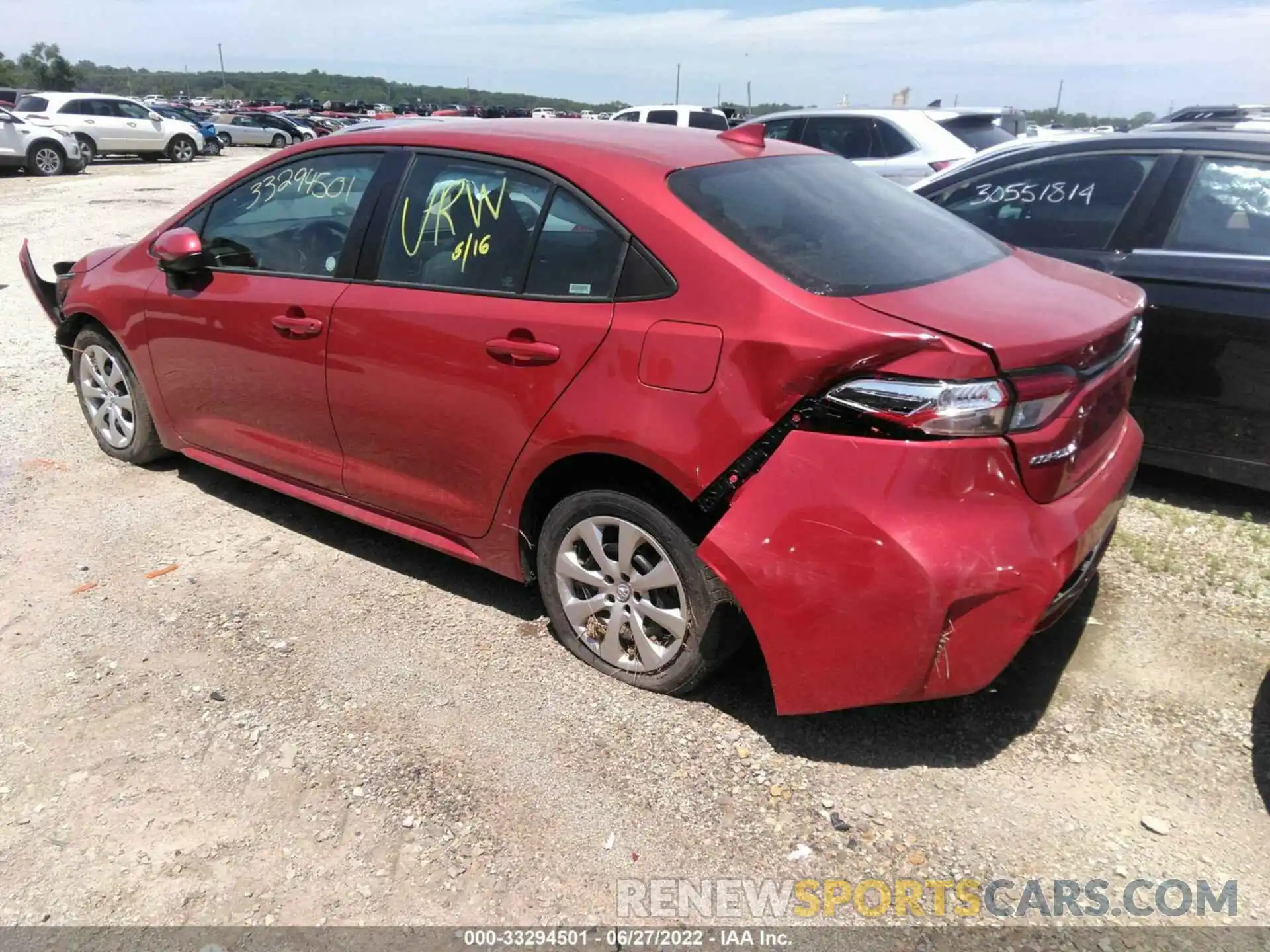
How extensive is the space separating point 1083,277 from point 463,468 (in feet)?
7.18

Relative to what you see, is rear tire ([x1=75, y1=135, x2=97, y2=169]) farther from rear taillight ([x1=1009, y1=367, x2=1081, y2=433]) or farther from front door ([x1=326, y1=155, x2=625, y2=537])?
rear taillight ([x1=1009, y1=367, x2=1081, y2=433])

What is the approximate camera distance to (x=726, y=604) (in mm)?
2797

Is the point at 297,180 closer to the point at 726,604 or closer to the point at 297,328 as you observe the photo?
the point at 297,328

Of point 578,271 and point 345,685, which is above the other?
point 578,271

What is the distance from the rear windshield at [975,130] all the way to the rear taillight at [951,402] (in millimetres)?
8398

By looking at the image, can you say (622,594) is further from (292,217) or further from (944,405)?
(292,217)

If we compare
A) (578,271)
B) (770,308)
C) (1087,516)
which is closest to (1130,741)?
(1087,516)

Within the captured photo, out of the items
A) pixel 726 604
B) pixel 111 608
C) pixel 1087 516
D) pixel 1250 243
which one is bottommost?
pixel 111 608

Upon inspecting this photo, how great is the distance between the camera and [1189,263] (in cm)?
408

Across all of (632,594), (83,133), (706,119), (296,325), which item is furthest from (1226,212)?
(83,133)

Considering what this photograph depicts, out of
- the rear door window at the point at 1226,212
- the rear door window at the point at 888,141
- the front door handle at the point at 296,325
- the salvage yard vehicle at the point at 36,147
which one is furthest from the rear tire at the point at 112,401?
the salvage yard vehicle at the point at 36,147

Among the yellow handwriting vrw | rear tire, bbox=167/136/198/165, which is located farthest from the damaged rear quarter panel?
rear tire, bbox=167/136/198/165

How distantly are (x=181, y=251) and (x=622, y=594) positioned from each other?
2408mm

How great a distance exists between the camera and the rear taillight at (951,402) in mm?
2338
